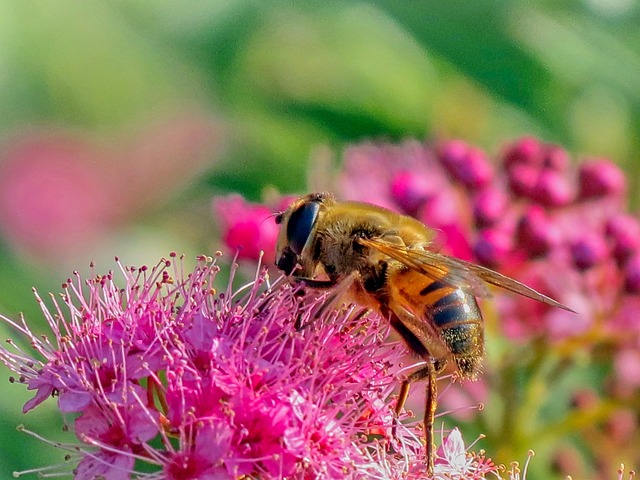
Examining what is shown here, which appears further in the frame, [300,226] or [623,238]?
[623,238]

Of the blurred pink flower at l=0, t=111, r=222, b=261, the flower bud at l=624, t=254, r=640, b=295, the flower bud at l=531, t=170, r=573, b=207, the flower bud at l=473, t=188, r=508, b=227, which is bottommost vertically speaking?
the blurred pink flower at l=0, t=111, r=222, b=261

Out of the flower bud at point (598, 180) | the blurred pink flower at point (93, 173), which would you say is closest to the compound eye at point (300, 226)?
the flower bud at point (598, 180)

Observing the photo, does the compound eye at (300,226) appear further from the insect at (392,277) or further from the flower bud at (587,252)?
the flower bud at (587,252)

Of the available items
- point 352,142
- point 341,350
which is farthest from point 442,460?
point 352,142

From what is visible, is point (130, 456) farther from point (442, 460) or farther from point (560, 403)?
point (560, 403)

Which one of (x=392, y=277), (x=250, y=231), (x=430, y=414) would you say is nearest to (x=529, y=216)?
(x=250, y=231)

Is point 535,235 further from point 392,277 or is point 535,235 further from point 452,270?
point 452,270

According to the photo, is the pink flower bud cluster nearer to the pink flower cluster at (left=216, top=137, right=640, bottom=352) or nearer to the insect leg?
the pink flower cluster at (left=216, top=137, right=640, bottom=352)

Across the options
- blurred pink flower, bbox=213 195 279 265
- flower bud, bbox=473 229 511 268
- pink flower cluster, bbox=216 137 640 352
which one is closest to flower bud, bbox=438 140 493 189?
pink flower cluster, bbox=216 137 640 352
